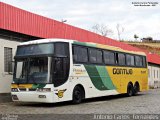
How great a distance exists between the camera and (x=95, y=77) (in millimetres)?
20609

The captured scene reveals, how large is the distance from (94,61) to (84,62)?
4.14 feet

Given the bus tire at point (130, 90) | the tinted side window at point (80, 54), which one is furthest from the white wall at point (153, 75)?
the tinted side window at point (80, 54)

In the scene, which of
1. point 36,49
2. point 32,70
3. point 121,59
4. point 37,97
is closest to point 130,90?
point 121,59

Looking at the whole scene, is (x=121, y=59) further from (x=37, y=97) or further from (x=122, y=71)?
(x=37, y=97)

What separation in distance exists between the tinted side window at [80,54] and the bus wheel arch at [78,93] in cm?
130

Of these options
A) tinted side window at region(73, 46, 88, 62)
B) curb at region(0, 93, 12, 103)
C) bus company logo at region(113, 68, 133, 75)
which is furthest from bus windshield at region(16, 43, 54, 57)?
bus company logo at region(113, 68, 133, 75)

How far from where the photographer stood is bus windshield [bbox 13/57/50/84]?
16703 mm

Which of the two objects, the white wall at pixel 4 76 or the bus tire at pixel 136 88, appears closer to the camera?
the white wall at pixel 4 76

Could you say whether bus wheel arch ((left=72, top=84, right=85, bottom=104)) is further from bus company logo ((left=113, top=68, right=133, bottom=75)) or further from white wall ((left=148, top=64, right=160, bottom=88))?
white wall ((left=148, top=64, right=160, bottom=88))

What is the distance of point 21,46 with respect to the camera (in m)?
18.0

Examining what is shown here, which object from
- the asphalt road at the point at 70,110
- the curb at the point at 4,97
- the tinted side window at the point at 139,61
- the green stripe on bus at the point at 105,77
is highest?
the tinted side window at the point at 139,61

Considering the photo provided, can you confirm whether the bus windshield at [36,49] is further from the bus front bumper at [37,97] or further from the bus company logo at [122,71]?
the bus company logo at [122,71]

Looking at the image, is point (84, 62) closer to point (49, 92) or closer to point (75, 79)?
point (75, 79)

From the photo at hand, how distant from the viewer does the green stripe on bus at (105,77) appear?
21056 mm
